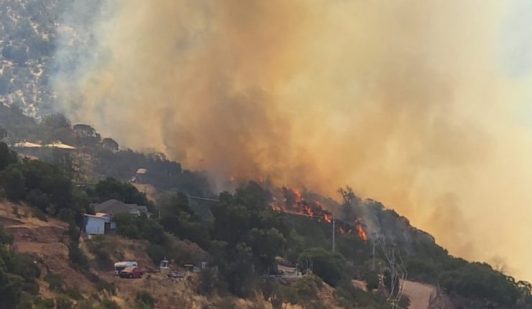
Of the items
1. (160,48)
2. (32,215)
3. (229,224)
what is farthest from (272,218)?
(160,48)

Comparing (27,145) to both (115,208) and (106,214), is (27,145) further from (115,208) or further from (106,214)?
(106,214)

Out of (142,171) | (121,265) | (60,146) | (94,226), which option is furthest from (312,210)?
(121,265)

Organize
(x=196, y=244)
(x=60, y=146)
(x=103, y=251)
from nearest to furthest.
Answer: (x=103, y=251) → (x=196, y=244) → (x=60, y=146)

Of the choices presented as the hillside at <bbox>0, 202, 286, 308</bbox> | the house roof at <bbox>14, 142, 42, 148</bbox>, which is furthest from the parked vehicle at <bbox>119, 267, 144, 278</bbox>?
the house roof at <bbox>14, 142, 42, 148</bbox>

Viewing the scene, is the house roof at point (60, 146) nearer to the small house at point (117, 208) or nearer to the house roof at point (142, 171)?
the house roof at point (142, 171)

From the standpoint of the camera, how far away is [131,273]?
50.8 meters

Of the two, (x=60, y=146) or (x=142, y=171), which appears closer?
(x=142, y=171)

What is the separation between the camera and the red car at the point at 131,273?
166ft

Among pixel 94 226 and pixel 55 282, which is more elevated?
pixel 94 226

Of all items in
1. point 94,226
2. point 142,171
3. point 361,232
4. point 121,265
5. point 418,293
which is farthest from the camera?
point 142,171

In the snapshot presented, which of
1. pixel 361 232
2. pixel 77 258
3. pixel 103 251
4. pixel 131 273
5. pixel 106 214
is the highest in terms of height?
pixel 361 232

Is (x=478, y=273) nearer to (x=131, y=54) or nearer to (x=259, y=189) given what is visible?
(x=259, y=189)

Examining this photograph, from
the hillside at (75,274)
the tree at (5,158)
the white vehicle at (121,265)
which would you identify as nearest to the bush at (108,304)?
the hillside at (75,274)

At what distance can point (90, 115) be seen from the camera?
138750 millimetres
